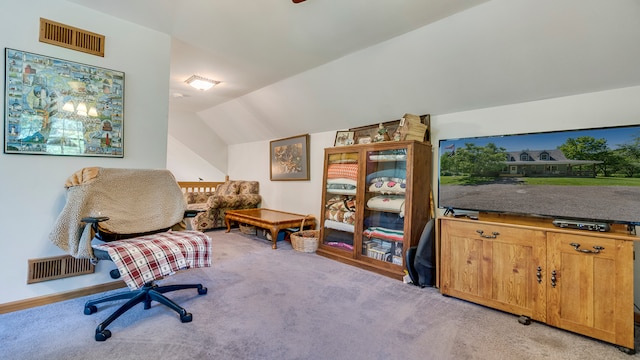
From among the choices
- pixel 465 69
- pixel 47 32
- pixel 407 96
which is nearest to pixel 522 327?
pixel 465 69

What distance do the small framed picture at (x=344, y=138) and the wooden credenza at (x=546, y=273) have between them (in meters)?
1.69

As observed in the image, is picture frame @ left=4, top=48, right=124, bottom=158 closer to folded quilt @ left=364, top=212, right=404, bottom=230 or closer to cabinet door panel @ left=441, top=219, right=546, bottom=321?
folded quilt @ left=364, top=212, right=404, bottom=230

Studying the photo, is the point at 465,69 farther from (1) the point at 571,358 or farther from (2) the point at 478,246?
(1) the point at 571,358

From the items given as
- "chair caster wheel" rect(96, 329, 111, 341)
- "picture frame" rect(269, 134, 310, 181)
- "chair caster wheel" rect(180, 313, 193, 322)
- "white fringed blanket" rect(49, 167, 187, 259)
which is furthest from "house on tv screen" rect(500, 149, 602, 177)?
"chair caster wheel" rect(96, 329, 111, 341)

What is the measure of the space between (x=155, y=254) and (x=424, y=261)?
2.12m

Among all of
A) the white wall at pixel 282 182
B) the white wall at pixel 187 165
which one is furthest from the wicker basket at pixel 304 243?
the white wall at pixel 187 165

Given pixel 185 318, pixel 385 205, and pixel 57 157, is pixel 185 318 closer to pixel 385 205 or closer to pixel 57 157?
pixel 57 157

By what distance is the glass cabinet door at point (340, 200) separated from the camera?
334 centimetres

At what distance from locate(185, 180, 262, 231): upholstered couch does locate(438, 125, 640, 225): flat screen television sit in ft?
12.0

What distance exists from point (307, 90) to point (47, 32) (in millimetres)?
2431

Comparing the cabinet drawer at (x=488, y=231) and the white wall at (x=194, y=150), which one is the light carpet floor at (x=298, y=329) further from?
the white wall at (x=194, y=150)

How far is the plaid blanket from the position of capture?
1645 mm

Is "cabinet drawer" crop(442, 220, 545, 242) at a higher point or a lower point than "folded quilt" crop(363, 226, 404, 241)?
higher

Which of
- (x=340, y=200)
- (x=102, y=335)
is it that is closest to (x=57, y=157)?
(x=102, y=335)
